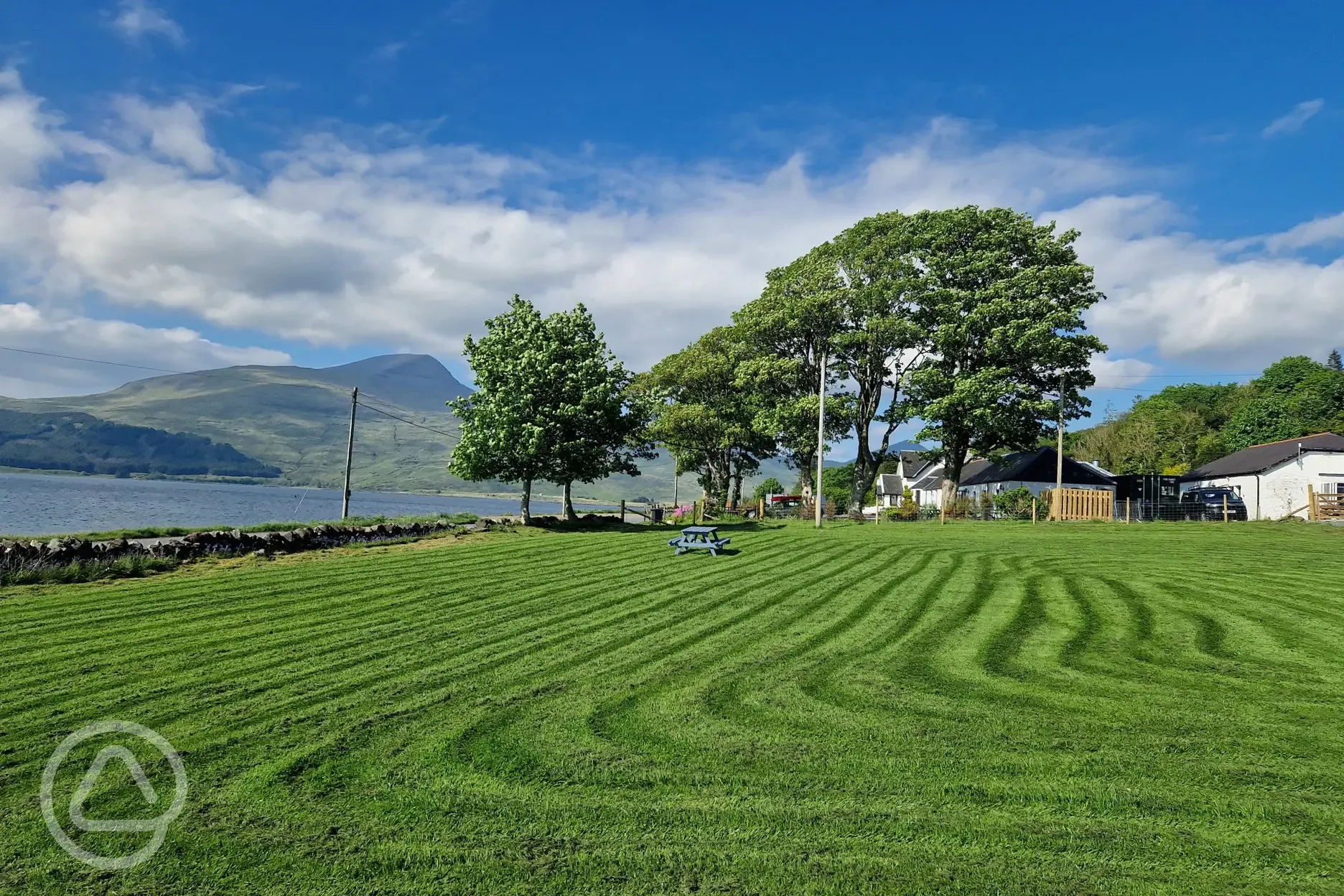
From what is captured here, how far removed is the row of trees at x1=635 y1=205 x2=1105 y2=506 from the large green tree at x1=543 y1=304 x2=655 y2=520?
3.26 m

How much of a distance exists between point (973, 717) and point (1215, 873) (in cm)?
251

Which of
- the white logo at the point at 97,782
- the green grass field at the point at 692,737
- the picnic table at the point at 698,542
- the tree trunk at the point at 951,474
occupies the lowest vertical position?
the white logo at the point at 97,782

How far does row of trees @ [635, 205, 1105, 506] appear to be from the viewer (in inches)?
1382

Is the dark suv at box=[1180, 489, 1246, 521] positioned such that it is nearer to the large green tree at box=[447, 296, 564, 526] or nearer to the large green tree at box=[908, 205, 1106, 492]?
the large green tree at box=[908, 205, 1106, 492]

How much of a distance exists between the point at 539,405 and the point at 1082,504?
26696mm

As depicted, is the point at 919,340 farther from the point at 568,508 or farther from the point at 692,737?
the point at 692,737

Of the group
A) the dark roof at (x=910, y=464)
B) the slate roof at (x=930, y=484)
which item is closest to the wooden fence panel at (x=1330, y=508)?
the slate roof at (x=930, y=484)

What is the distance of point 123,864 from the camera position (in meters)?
4.09

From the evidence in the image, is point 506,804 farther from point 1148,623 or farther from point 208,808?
point 1148,623

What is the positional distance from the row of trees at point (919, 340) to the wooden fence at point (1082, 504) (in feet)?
11.1

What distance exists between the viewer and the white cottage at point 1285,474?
135 ft

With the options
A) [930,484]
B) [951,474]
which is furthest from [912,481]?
[951,474]

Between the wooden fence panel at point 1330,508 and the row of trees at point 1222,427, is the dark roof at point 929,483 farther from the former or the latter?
the wooden fence panel at point 1330,508

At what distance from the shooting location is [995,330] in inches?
1352
